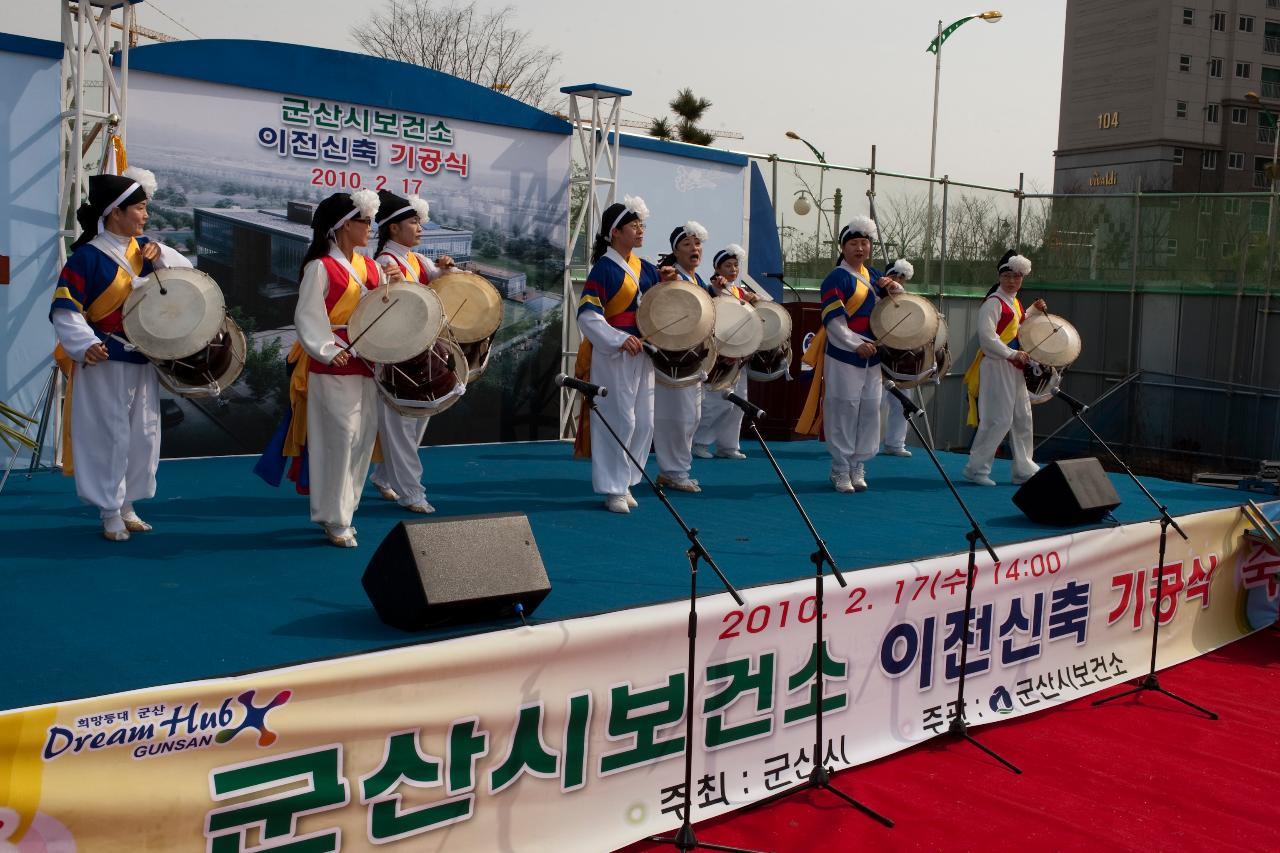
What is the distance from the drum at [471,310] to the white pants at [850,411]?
2.19 metres

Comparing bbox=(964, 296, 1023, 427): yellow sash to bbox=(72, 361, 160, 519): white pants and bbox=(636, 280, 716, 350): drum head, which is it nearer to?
bbox=(636, 280, 716, 350): drum head

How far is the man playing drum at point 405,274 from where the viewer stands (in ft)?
18.8

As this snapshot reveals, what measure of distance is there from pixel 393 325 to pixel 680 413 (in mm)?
2520

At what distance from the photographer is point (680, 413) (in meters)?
7.00

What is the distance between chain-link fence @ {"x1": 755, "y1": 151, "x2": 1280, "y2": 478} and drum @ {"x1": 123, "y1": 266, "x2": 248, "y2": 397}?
28.5 ft

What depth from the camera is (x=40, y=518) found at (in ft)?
18.0

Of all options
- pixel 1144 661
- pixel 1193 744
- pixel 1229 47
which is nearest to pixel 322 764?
pixel 1193 744

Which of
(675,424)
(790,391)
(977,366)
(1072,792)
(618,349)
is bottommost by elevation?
(1072,792)

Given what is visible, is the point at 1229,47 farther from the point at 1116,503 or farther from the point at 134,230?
the point at 134,230

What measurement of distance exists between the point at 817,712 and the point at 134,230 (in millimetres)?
3417

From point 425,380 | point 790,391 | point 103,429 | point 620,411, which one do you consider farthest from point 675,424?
point 790,391

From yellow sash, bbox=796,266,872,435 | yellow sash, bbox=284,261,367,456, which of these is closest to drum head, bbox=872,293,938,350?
yellow sash, bbox=796,266,872,435

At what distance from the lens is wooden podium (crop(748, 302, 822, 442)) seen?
10.5 m

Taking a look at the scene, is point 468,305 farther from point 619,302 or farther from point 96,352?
point 96,352
